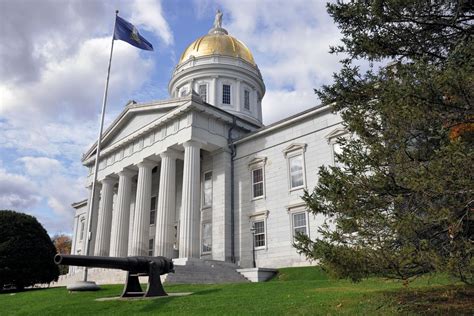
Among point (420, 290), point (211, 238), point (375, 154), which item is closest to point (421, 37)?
point (375, 154)

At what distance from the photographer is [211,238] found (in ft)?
93.6

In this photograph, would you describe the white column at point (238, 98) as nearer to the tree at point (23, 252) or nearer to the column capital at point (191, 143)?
the column capital at point (191, 143)

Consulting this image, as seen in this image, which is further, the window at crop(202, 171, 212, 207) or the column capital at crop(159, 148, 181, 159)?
the window at crop(202, 171, 212, 207)

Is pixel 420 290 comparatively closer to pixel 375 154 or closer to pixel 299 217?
pixel 375 154

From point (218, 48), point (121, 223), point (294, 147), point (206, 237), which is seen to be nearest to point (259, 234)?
point (206, 237)

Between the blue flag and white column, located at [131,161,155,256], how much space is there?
9.43 m

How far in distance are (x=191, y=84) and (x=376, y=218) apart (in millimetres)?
34563

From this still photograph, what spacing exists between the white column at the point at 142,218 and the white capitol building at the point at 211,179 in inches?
2.7

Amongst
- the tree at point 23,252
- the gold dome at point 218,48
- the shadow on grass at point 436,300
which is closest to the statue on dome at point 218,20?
the gold dome at point 218,48

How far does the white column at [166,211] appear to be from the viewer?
27.1 metres

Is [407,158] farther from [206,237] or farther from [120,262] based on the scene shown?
[206,237]

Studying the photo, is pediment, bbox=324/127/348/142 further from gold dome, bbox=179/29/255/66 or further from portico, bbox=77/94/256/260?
gold dome, bbox=179/29/255/66

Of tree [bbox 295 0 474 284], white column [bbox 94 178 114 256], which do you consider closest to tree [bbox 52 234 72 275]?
white column [bbox 94 178 114 256]

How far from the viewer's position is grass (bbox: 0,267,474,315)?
9055 millimetres
